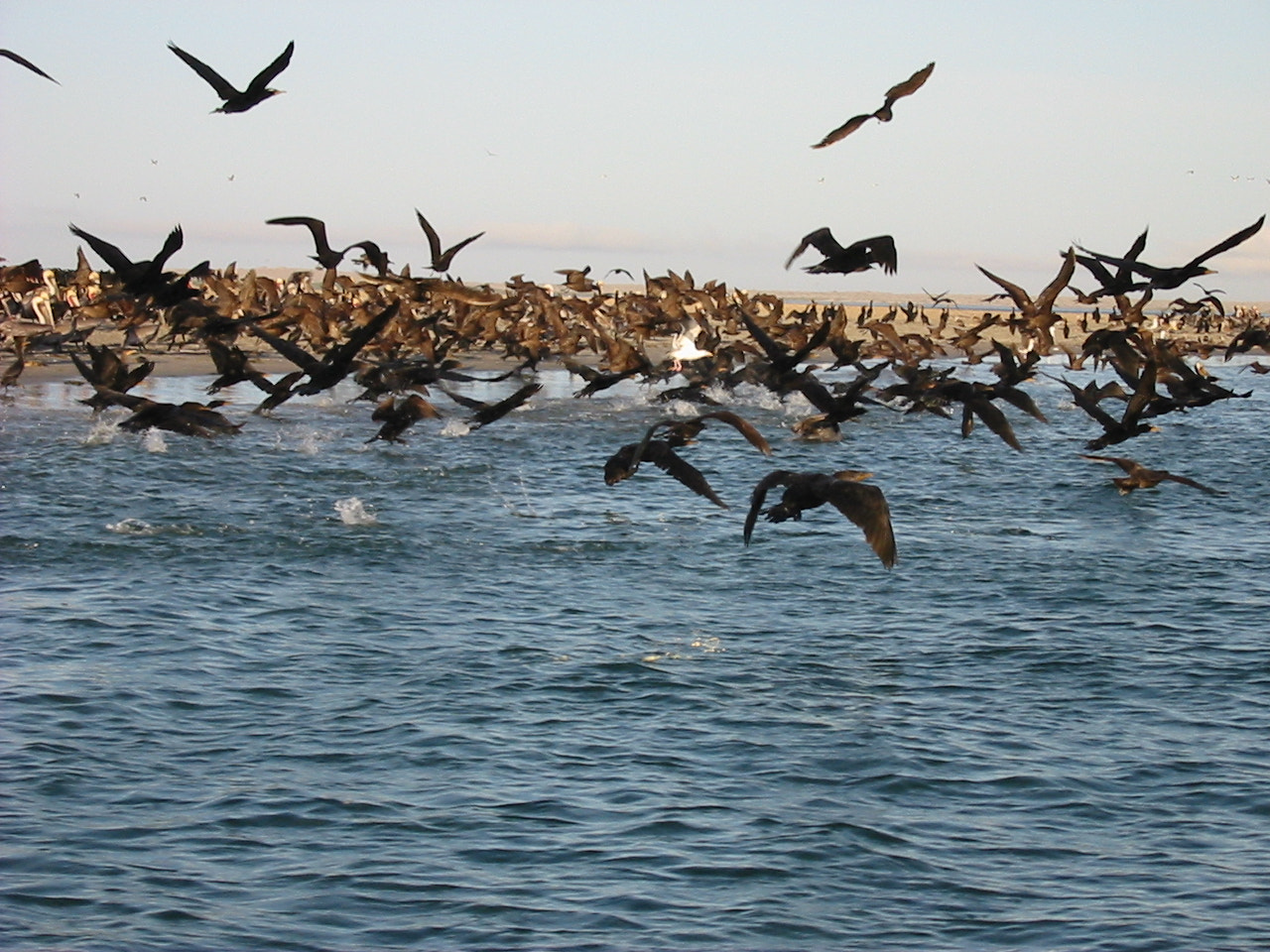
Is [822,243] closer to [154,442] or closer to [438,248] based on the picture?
[438,248]

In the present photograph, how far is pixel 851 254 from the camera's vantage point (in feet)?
40.4

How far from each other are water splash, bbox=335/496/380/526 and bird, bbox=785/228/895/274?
4986 mm

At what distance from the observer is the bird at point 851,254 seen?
1224 cm

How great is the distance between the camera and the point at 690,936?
245 inches

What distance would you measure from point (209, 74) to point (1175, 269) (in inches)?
285

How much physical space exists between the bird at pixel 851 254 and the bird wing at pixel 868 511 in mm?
3622

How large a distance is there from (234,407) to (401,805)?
18.5 meters

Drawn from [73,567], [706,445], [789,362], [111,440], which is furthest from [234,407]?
[789,362]

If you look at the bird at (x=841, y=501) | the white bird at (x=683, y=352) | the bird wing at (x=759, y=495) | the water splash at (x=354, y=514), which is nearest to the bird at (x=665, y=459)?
the bird at (x=841, y=501)

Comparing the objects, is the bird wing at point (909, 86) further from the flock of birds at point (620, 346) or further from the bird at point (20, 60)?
the bird at point (20, 60)

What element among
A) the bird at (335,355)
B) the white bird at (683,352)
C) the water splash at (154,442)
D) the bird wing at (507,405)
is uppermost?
the white bird at (683,352)

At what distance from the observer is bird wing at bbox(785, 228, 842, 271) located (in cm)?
1244

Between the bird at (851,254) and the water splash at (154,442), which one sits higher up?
the bird at (851,254)

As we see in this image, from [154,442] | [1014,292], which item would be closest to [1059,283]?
[1014,292]
